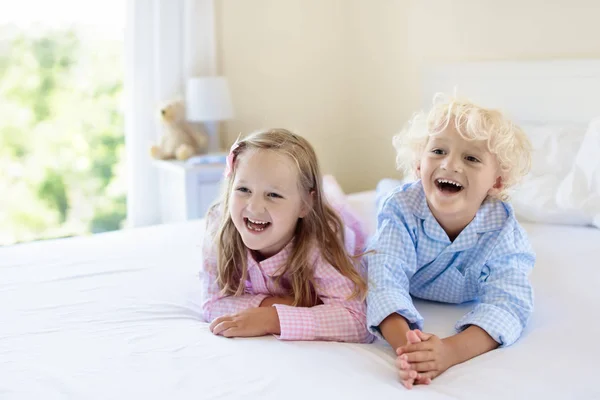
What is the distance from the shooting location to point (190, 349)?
1354mm

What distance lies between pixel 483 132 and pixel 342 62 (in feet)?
7.72

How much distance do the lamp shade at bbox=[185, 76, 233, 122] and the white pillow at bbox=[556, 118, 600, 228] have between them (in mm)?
1610

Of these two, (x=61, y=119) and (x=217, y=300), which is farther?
(x=61, y=119)

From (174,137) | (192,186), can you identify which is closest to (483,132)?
(192,186)

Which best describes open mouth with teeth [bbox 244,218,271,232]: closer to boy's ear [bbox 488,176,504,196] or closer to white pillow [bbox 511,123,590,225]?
boy's ear [bbox 488,176,504,196]

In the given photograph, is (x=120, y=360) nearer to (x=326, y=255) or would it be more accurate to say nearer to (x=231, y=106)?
(x=326, y=255)

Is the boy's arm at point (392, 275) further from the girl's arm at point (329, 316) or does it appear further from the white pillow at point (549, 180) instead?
the white pillow at point (549, 180)

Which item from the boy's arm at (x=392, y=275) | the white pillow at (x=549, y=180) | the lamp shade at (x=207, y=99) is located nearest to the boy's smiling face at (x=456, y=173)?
the boy's arm at (x=392, y=275)

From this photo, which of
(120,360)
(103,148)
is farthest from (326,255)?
(103,148)

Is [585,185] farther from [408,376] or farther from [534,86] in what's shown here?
[408,376]

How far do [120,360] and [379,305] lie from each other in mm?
523

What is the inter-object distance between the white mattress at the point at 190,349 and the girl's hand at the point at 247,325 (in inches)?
0.8

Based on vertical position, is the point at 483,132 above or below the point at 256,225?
above

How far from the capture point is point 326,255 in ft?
5.17
